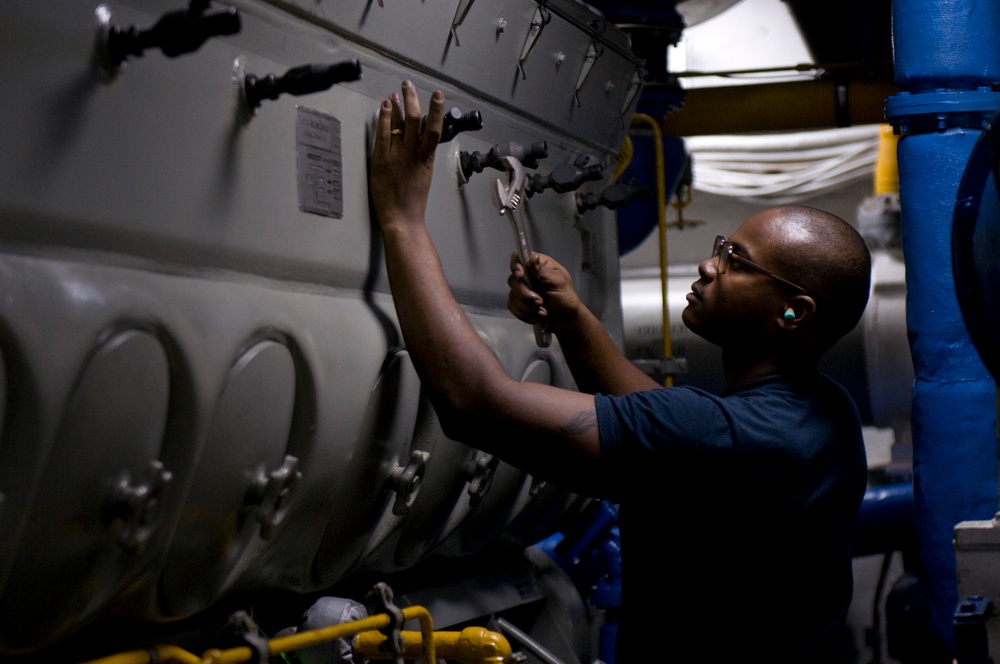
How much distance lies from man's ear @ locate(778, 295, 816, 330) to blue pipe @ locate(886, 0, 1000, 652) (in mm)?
1075

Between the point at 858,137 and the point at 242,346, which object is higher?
the point at 242,346

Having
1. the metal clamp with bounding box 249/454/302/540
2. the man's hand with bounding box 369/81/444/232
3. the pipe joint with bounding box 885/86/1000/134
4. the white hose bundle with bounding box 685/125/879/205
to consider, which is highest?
the man's hand with bounding box 369/81/444/232

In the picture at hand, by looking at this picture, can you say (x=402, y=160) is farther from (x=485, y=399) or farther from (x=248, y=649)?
(x=248, y=649)

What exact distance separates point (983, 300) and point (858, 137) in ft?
17.8

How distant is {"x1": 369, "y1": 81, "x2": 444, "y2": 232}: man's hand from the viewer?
1646mm

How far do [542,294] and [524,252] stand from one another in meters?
0.11

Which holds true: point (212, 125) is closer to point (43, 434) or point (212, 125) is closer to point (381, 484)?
point (43, 434)

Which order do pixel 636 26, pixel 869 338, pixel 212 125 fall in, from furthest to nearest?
pixel 869 338 → pixel 636 26 → pixel 212 125

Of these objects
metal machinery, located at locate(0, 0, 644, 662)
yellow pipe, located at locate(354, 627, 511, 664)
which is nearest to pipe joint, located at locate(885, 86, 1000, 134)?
metal machinery, located at locate(0, 0, 644, 662)

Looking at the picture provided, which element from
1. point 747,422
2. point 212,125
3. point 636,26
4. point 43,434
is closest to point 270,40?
point 212,125

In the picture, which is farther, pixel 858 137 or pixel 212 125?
pixel 858 137

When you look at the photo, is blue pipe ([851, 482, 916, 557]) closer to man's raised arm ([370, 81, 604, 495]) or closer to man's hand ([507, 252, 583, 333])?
man's hand ([507, 252, 583, 333])

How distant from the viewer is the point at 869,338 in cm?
471

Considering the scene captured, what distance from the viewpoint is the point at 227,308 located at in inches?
55.0
